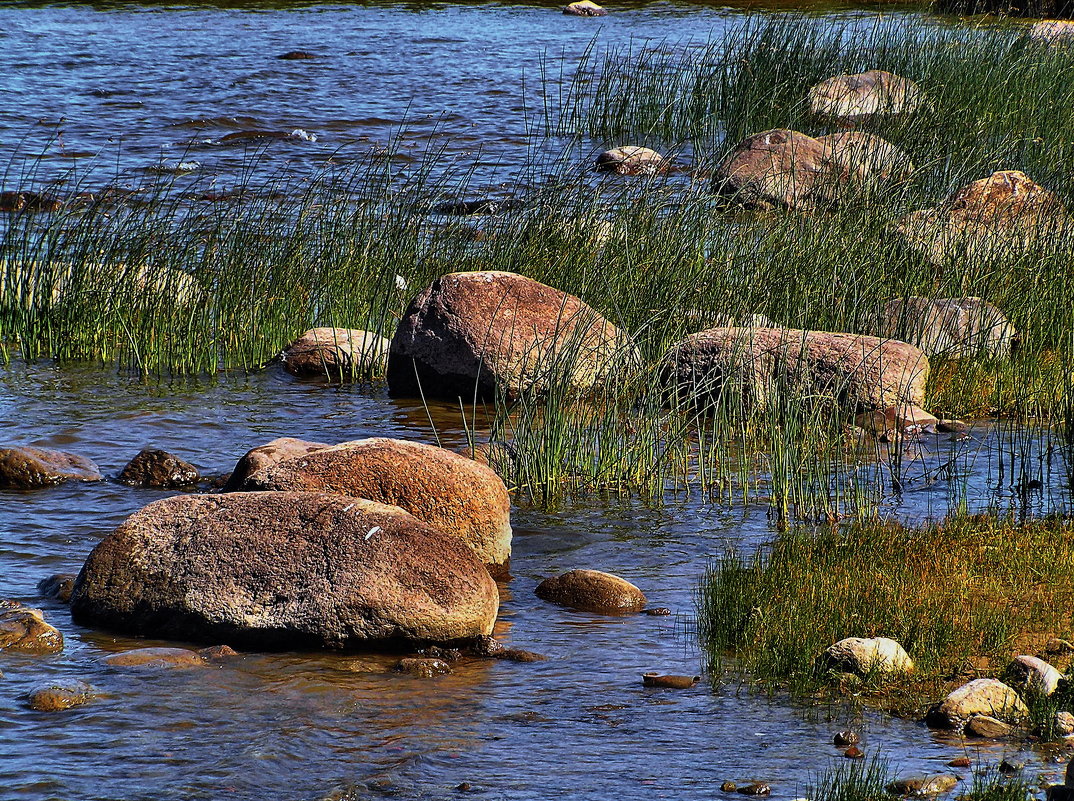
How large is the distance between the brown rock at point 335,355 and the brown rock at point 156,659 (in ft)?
15.9

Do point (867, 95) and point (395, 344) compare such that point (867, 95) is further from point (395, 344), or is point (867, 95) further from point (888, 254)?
point (395, 344)

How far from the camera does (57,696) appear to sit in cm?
457

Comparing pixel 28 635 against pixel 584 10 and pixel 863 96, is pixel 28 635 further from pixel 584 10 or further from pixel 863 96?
pixel 584 10

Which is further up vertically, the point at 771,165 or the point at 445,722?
the point at 771,165

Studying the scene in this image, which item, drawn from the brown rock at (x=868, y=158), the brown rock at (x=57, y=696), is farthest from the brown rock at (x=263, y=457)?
the brown rock at (x=868, y=158)

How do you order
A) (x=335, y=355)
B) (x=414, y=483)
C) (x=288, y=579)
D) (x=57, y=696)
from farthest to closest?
(x=335, y=355) → (x=414, y=483) → (x=288, y=579) → (x=57, y=696)

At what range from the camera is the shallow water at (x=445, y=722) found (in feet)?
13.5

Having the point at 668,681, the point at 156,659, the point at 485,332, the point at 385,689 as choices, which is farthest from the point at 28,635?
the point at 485,332

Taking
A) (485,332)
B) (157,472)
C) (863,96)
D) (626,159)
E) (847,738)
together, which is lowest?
(157,472)

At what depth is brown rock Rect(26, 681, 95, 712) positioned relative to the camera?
455 centimetres

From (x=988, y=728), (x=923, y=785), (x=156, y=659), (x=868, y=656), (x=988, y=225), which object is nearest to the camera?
(x=923, y=785)

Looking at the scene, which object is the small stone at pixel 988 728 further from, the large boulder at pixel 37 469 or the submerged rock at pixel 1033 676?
the large boulder at pixel 37 469

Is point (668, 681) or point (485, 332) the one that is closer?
point (668, 681)

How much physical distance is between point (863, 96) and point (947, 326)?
8578mm
